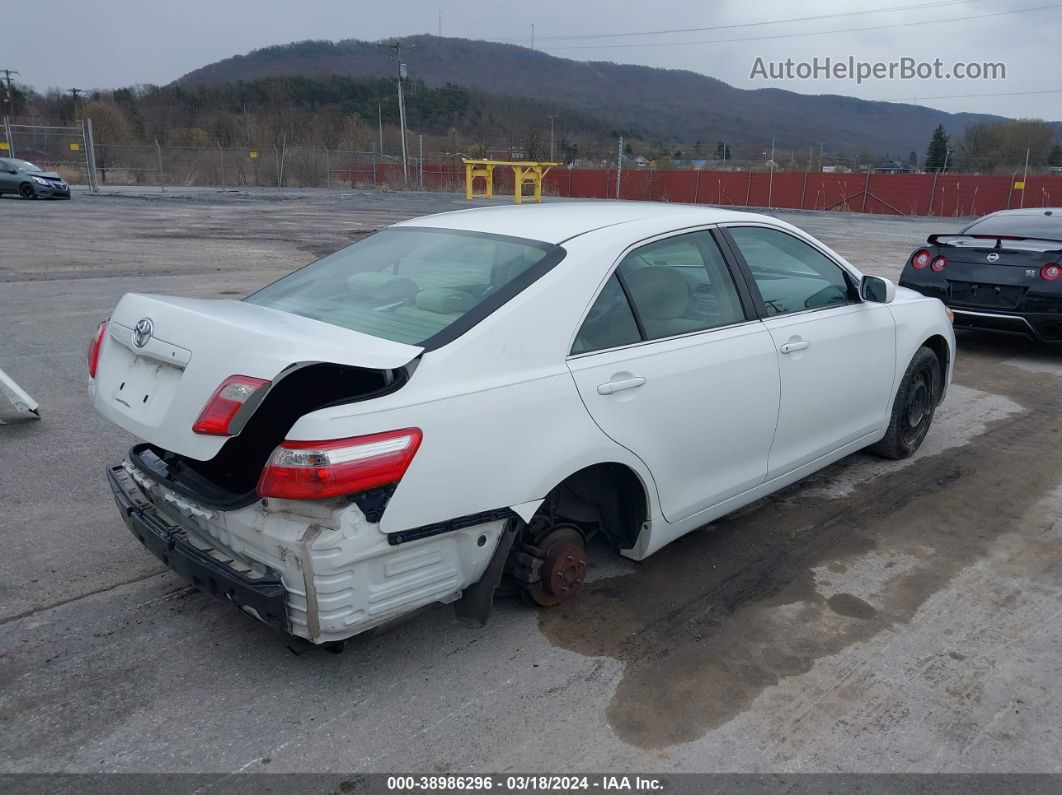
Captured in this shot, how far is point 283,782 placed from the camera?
250cm

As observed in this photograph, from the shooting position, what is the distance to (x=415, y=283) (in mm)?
3529

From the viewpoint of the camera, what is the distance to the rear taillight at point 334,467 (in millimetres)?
2549

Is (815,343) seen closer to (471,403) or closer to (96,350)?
(471,403)

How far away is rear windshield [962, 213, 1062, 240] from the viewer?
8.15 m

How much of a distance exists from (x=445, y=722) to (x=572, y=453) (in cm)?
99

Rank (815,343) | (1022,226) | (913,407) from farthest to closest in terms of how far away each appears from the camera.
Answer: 1. (1022,226)
2. (913,407)
3. (815,343)

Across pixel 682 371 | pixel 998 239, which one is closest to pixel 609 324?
pixel 682 371

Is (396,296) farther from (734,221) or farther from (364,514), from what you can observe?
(734,221)

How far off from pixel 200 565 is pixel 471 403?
1.07 m

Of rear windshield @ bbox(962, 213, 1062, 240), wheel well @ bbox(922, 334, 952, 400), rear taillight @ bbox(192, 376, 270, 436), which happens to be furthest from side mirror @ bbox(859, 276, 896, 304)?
rear windshield @ bbox(962, 213, 1062, 240)

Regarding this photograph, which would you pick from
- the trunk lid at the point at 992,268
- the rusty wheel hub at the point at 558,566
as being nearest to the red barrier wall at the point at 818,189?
the trunk lid at the point at 992,268

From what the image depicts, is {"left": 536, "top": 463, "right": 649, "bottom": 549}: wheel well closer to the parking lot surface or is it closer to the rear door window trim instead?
the parking lot surface

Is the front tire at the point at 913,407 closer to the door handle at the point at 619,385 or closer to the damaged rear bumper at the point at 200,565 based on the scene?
the door handle at the point at 619,385

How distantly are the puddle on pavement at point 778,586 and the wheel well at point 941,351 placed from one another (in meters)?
0.53
